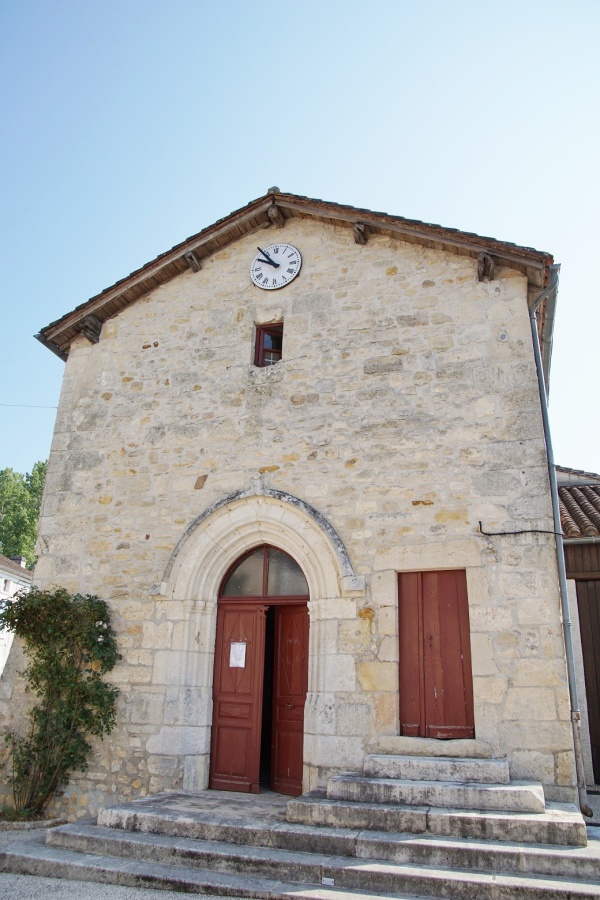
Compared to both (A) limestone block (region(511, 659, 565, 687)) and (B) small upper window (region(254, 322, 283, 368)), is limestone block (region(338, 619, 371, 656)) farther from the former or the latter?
(B) small upper window (region(254, 322, 283, 368))

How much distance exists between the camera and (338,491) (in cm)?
696

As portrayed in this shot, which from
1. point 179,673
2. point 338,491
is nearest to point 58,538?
point 179,673

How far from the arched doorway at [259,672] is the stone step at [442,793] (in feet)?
5.03

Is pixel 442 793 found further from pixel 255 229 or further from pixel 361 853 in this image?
pixel 255 229

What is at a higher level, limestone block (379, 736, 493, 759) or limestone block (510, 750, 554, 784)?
limestone block (379, 736, 493, 759)

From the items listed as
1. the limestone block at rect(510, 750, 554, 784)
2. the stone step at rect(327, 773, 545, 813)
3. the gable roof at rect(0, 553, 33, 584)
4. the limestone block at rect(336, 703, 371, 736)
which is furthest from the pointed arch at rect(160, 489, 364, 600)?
the gable roof at rect(0, 553, 33, 584)

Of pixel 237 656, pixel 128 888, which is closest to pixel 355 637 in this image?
pixel 237 656

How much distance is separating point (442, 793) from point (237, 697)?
8.63 feet

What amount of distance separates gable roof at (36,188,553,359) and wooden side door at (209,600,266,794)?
409 centimetres

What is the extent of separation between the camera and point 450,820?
472 cm


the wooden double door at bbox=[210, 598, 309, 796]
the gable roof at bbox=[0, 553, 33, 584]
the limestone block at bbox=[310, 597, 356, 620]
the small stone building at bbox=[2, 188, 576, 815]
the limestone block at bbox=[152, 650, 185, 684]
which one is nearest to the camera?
the small stone building at bbox=[2, 188, 576, 815]

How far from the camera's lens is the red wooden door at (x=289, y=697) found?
22.5 feet

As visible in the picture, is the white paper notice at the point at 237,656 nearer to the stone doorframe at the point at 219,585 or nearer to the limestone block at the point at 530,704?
the stone doorframe at the point at 219,585

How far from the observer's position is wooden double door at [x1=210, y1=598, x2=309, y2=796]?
689cm
